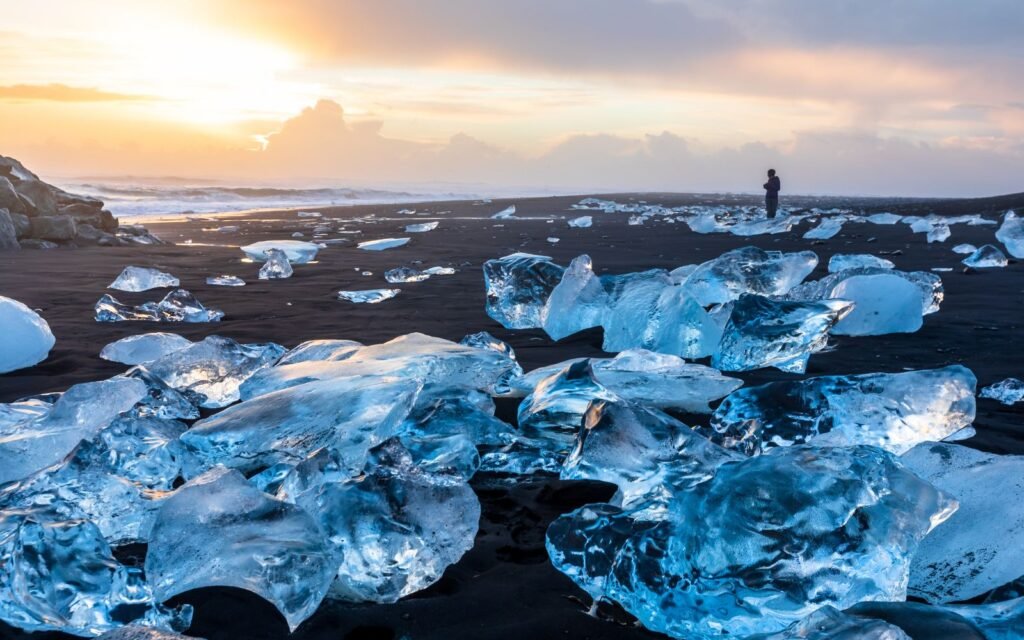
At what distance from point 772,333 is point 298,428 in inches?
78.5

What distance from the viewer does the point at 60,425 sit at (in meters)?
2.21

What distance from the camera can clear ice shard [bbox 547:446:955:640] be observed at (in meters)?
1.27

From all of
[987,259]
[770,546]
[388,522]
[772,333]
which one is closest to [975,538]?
[770,546]

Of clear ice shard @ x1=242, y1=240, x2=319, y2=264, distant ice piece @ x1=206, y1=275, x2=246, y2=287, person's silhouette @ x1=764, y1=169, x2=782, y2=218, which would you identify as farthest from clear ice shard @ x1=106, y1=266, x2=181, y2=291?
person's silhouette @ x1=764, y1=169, x2=782, y2=218

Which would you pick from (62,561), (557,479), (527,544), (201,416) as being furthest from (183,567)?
(201,416)

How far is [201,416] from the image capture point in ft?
8.49

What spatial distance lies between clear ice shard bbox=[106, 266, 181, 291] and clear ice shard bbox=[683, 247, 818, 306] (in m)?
3.98

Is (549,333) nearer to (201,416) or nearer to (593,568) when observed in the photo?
A: (201,416)

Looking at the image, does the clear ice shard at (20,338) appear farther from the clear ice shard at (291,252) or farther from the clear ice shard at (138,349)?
the clear ice shard at (291,252)

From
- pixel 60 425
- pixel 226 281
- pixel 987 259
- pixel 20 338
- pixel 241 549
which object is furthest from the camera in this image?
pixel 987 259

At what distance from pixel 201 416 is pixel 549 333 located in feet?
5.95

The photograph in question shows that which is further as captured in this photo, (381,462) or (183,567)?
(381,462)

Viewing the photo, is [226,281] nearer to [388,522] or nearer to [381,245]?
[381,245]

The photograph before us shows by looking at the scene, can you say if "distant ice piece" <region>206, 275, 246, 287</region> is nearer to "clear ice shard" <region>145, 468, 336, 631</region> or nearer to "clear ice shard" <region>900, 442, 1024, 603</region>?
"clear ice shard" <region>145, 468, 336, 631</region>
